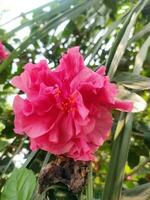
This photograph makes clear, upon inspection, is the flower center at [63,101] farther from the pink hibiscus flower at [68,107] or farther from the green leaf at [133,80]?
the green leaf at [133,80]

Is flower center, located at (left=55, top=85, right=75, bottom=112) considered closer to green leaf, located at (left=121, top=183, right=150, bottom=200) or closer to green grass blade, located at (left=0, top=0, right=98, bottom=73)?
green leaf, located at (left=121, top=183, right=150, bottom=200)

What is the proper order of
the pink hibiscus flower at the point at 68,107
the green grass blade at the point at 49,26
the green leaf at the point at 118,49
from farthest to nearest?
the green grass blade at the point at 49,26 → the green leaf at the point at 118,49 → the pink hibiscus flower at the point at 68,107

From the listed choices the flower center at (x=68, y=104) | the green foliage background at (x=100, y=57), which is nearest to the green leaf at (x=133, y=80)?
the green foliage background at (x=100, y=57)

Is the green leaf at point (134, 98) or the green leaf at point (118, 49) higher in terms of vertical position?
the green leaf at point (118, 49)

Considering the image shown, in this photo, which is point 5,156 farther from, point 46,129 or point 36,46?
point 46,129

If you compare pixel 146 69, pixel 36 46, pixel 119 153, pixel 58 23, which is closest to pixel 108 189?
pixel 119 153

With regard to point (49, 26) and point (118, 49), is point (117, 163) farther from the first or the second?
point (49, 26)
